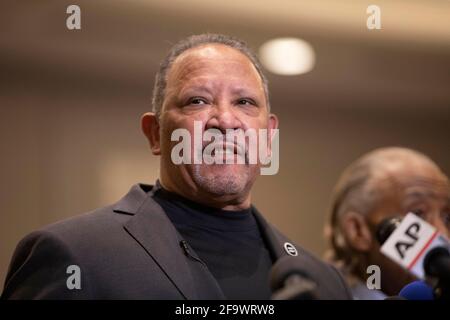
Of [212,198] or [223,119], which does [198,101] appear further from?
[212,198]

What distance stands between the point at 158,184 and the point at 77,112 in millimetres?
326

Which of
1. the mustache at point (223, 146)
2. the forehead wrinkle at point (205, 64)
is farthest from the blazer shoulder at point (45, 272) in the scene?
the forehead wrinkle at point (205, 64)

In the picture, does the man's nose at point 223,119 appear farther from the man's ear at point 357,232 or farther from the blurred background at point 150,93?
the man's ear at point 357,232

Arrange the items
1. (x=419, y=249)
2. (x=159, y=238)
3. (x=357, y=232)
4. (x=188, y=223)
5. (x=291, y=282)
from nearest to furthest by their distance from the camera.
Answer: (x=291, y=282) → (x=419, y=249) → (x=159, y=238) → (x=188, y=223) → (x=357, y=232)

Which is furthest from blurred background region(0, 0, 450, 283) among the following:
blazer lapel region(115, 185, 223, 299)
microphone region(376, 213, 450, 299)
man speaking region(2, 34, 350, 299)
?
microphone region(376, 213, 450, 299)

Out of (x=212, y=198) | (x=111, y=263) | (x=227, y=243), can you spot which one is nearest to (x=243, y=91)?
(x=212, y=198)

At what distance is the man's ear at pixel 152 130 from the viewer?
1868mm

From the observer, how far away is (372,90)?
2221mm

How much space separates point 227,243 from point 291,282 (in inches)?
19.6

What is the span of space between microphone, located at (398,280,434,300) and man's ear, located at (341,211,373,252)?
492mm

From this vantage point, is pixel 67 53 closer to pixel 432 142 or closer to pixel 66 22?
pixel 66 22

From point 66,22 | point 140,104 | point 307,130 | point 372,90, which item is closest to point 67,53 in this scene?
point 66,22

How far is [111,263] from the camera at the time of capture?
1537 millimetres

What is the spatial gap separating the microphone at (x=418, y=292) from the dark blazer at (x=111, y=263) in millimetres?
184
